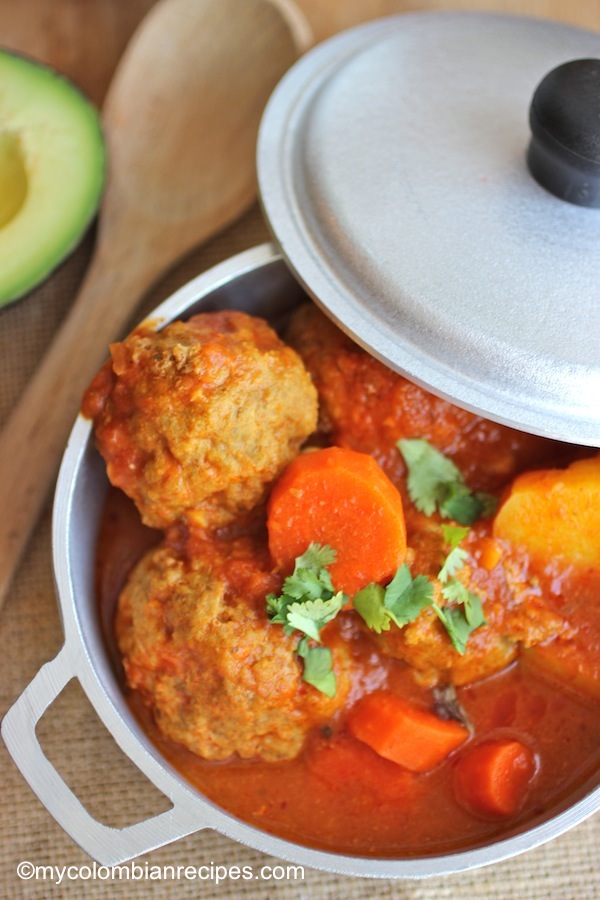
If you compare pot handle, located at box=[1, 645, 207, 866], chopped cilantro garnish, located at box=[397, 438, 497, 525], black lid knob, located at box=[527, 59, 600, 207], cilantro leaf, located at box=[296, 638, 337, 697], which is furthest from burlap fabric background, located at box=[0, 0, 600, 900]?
black lid knob, located at box=[527, 59, 600, 207]

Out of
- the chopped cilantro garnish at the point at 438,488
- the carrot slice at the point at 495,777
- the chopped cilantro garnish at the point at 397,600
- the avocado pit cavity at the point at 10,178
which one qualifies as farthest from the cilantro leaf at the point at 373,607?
the avocado pit cavity at the point at 10,178

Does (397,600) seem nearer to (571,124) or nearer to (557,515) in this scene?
(557,515)

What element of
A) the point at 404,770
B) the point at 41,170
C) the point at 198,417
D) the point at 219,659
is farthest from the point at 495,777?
the point at 41,170

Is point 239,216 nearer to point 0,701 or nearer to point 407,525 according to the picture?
point 407,525

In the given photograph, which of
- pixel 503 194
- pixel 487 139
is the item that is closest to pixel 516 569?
pixel 503 194

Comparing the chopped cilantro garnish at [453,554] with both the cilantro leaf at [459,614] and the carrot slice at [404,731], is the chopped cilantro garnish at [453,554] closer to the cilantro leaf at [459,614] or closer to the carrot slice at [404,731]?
the cilantro leaf at [459,614]

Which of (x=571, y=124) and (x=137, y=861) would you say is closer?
(x=571, y=124)

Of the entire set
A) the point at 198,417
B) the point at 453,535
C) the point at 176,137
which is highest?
the point at 176,137
